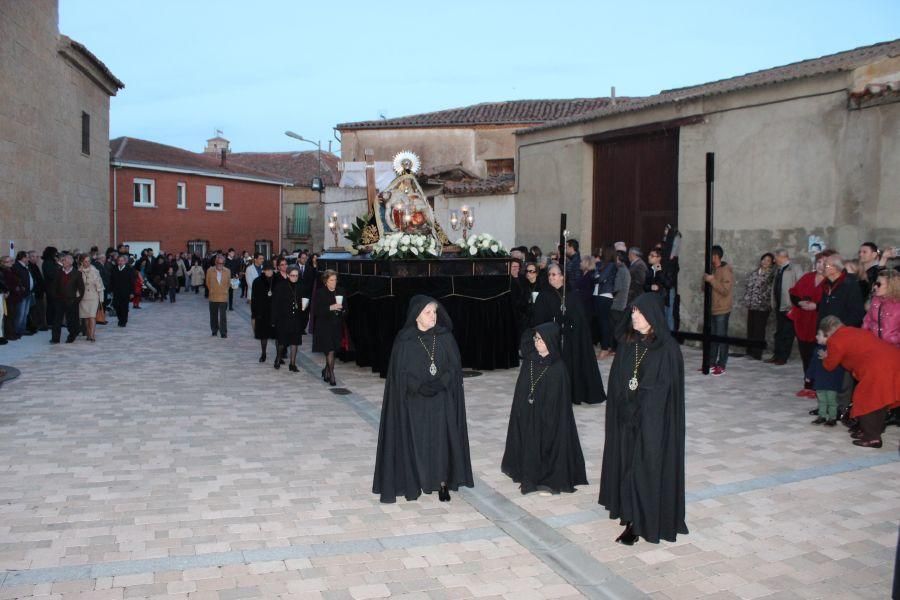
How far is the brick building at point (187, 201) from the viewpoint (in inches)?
1395

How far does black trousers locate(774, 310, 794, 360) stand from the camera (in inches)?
517

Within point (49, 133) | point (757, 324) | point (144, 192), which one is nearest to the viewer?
point (757, 324)

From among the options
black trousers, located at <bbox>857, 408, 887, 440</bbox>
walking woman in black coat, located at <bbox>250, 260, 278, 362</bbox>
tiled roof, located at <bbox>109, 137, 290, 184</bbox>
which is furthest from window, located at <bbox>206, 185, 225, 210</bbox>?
black trousers, located at <bbox>857, 408, 887, 440</bbox>

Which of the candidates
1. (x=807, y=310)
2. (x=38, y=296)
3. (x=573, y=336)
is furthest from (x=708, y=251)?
(x=38, y=296)

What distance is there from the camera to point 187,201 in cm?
3822

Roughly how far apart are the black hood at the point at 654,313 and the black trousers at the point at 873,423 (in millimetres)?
3815

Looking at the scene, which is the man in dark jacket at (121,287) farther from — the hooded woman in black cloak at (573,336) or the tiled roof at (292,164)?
the tiled roof at (292,164)

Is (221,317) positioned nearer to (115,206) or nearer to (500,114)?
(500,114)

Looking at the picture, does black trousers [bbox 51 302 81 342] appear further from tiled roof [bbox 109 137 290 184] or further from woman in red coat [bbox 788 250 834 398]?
tiled roof [bbox 109 137 290 184]

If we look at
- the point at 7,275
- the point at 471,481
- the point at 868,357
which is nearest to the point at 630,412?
the point at 471,481

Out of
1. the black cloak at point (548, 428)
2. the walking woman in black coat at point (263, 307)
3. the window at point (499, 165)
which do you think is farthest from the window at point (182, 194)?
the black cloak at point (548, 428)

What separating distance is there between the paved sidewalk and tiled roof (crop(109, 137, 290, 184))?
2753cm

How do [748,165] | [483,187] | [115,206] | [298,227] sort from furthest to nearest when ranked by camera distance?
1. [298,227]
2. [115,206]
3. [483,187]
4. [748,165]

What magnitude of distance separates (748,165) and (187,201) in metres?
29.4
